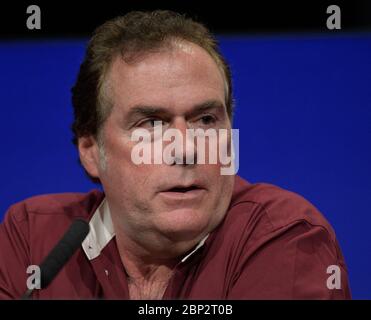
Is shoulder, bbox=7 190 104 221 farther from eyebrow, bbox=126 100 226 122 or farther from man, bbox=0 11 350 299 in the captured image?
eyebrow, bbox=126 100 226 122

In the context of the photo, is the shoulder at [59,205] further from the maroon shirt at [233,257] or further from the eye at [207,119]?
the eye at [207,119]

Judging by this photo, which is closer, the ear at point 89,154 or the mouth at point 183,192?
the mouth at point 183,192

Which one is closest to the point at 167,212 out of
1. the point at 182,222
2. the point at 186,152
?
the point at 182,222

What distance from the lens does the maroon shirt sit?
1452 millimetres

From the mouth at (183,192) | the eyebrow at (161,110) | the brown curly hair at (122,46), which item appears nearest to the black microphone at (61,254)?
the mouth at (183,192)

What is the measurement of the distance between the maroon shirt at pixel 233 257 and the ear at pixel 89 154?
12 centimetres

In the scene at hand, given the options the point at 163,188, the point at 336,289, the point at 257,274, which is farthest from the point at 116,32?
the point at 336,289

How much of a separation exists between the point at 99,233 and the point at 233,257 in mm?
409

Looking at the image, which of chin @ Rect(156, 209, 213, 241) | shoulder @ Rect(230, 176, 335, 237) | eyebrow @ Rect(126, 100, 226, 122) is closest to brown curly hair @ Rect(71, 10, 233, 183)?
eyebrow @ Rect(126, 100, 226, 122)

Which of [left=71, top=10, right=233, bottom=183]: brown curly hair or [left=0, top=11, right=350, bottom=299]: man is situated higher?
[left=71, top=10, right=233, bottom=183]: brown curly hair

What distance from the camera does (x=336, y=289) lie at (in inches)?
56.5

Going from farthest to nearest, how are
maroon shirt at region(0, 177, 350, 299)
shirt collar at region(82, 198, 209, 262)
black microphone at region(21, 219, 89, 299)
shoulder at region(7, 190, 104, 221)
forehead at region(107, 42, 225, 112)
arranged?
shoulder at region(7, 190, 104, 221)
shirt collar at region(82, 198, 209, 262)
forehead at region(107, 42, 225, 112)
maroon shirt at region(0, 177, 350, 299)
black microphone at region(21, 219, 89, 299)

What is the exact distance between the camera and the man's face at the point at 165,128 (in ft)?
4.97

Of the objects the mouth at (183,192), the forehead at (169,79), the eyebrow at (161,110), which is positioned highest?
the forehead at (169,79)
